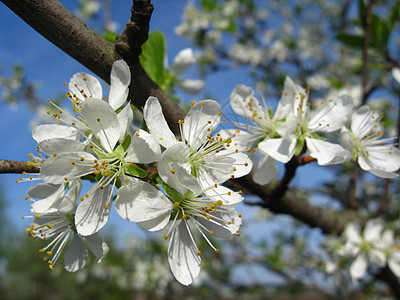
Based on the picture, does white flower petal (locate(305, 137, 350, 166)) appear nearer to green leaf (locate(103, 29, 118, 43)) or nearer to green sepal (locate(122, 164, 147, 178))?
green sepal (locate(122, 164, 147, 178))

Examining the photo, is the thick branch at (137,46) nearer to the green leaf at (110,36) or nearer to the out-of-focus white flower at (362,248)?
the green leaf at (110,36)


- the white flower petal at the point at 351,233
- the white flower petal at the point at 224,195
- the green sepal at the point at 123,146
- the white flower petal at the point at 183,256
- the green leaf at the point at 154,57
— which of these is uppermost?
the green leaf at the point at 154,57

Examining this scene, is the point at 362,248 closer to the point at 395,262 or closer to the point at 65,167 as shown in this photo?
the point at 395,262

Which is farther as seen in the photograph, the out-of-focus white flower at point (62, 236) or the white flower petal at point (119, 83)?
the out-of-focus white flower at point (62, 236)

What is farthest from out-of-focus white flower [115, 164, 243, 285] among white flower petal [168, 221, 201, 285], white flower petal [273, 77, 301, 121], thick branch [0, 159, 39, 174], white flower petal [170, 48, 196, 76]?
white flower petal [170, 48, 196, 76]

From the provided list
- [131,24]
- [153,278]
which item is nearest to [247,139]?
[131,24]

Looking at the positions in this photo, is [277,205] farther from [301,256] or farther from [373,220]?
[301,256]

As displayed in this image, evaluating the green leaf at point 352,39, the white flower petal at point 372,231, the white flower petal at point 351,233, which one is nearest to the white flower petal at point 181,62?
the green leaf at point 352,39
